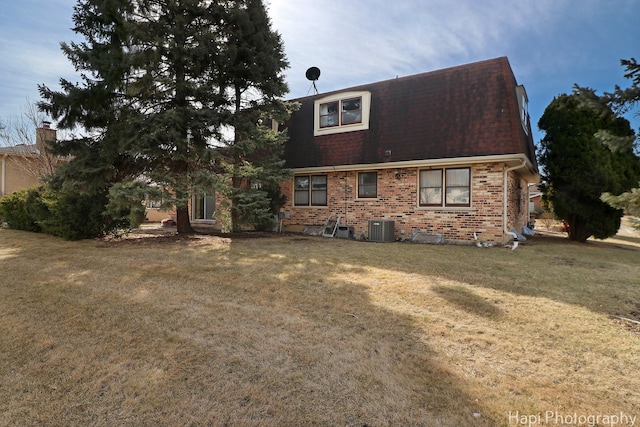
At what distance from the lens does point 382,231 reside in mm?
11477

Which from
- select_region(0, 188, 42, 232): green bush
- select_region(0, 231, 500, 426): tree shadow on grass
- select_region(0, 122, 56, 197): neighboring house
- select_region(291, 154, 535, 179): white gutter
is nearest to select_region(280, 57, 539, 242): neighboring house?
select_region(291, 154, 535, 179): white gutter

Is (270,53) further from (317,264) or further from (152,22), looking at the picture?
(317,264)

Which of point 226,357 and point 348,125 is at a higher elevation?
point 348,125

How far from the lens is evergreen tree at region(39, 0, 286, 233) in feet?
29.0

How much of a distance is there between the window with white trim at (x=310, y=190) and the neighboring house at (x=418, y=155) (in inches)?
1.7

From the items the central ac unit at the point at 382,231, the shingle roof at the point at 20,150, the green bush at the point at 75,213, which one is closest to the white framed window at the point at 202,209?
the green bush at the point at 75,213

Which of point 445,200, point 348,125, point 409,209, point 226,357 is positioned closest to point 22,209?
point 348,125

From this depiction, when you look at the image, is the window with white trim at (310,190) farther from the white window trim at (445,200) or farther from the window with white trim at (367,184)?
the white window trim at (445,200)

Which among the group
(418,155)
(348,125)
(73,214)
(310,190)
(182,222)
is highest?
(348,125)

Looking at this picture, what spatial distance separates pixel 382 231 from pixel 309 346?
860 centimetres

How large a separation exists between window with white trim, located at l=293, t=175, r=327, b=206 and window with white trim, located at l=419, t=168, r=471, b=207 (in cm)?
403

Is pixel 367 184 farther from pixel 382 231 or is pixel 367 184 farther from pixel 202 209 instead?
pixel 202 209

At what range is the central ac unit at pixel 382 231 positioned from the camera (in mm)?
11453

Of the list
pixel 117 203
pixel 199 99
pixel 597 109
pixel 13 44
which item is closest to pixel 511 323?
pixel 597 109
